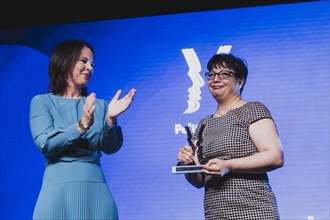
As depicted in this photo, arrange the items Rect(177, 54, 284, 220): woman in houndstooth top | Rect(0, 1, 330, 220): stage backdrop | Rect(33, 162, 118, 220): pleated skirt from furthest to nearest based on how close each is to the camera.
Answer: Rect(0, 1, 330, 220): stage backdrop → Rect(177, 54, 284, 220): woman in houndstooth top → Rect(33, 162, 118, 220): pleated skirt

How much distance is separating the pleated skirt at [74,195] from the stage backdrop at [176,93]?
131 cm

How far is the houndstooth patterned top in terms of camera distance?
186cm

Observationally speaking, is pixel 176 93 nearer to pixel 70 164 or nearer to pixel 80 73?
pixel 80 73

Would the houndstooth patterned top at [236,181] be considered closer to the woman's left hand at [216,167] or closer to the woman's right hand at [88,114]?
the woman's left hand at [216,167]

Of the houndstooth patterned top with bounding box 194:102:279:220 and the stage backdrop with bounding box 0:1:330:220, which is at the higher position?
the stage backdrop with bounding box 0:1:330:220

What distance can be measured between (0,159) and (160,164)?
3.26 feet

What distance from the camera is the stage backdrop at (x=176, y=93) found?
2.94 meters

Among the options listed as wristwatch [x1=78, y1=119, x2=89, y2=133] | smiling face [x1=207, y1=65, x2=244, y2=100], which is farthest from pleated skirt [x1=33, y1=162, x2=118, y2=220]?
smiling face [x1=207, y1=65, x2=244, y2=100]

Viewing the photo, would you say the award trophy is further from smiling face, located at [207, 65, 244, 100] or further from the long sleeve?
the long sleeve

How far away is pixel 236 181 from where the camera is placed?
1.88 metres

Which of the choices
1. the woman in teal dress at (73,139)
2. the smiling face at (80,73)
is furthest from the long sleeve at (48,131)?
the smiling face at (80,73)

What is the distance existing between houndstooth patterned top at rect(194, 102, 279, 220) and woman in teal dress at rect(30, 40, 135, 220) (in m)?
0.34

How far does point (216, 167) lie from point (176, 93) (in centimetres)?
141

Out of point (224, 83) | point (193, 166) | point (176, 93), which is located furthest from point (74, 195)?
point (176, 93)
